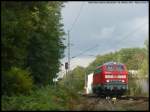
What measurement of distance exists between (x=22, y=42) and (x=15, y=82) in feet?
10.2

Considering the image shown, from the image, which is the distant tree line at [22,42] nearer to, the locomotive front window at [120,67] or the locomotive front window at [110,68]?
the locomotive front window at [110,68]

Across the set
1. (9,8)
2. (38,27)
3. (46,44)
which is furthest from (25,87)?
(46,44)

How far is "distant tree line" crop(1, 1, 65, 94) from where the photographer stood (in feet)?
78.2

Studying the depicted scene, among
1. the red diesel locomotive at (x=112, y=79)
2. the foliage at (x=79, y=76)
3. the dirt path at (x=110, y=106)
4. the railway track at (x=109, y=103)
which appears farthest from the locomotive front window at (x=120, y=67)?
the foliage at (x=79, y=76)

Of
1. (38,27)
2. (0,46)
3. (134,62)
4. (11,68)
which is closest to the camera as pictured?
(0,46)

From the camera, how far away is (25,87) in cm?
2634

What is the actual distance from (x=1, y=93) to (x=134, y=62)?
52659 millimetres

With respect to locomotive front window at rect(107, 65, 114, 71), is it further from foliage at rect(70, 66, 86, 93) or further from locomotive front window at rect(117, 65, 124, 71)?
foliage at rect(70, 66, 86, 93)

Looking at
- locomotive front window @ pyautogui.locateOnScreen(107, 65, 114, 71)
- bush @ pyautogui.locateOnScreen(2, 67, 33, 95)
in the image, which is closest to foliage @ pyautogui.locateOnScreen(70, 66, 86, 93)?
locomotive front window @ pyautogui.locateOnScreen(107, 65, 114, 71)

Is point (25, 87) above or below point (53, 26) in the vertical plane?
below

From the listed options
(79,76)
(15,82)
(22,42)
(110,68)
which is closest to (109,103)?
(22,42)

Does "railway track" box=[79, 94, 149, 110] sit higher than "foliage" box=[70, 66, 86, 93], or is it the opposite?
"foliage" box=[70, 66, 86, 93]

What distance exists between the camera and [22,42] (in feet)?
89.4

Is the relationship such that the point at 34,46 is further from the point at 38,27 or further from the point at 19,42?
the point at 19,42
